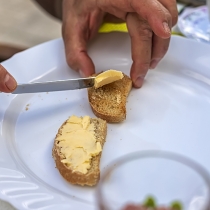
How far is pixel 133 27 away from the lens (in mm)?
1174

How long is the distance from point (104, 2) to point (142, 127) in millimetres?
438

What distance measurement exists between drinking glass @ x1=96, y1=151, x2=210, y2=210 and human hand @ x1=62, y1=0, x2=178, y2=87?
1.76 feet

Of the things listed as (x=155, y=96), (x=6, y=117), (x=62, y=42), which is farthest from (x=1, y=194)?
(x=62, y=42)

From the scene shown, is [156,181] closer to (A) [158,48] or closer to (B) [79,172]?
(B) [79,172]

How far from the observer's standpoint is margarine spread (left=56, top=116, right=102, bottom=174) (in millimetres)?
875

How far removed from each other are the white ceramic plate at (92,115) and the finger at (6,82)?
0.13m

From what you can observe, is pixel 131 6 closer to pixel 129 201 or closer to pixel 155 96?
pixel 155 96

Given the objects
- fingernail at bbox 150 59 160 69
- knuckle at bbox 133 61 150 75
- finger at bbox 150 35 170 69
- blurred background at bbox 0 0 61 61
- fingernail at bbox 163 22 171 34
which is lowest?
blurred background at bbox 0 0 61 61

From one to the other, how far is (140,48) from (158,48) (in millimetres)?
59

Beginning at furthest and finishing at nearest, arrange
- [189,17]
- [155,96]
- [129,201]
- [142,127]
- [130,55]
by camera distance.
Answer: [189,17] < [130,55] < [155,96] < [142,127] < [129,201]

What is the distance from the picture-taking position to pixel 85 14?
1299 millimetres

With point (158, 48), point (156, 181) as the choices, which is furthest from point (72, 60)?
point (156, 181)

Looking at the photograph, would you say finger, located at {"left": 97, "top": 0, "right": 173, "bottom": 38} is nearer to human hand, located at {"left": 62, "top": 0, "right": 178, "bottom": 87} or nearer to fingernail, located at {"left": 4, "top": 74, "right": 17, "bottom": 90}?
human hand, located at {"left": 62, "top": 0, "right": 178, "bottom": 87}

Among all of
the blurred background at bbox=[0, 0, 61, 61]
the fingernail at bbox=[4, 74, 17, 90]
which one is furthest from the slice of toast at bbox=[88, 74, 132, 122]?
the blurred background at bbox=[0, 0, 61, 61]
